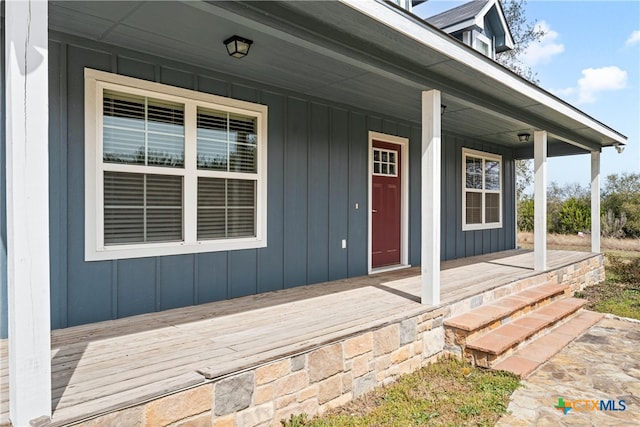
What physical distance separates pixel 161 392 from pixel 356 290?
102 inches

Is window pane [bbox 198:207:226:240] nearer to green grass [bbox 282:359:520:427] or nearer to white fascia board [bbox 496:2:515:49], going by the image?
green grass [bbox 282:359:520:427]

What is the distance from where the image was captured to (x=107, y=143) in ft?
10.2

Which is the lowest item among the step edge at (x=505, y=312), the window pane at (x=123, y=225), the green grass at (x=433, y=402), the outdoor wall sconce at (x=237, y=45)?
the green grass at (x=433, y=402)

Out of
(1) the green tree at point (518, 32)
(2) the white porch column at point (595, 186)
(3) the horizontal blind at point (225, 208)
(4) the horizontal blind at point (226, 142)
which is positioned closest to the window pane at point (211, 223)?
(3) the horizontal blind at point (225, 208)

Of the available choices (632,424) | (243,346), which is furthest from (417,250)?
(243,346)

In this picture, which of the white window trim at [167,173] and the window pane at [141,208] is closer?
the white window trim at [167,173]

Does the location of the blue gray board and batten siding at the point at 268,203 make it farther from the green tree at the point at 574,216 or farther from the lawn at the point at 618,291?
the green tree at the point at 574,216

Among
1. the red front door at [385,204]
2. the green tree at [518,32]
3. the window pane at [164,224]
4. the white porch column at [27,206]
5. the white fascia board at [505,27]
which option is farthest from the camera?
the green tree at [518,32]

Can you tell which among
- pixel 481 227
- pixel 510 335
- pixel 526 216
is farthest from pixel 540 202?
pixel 526 216

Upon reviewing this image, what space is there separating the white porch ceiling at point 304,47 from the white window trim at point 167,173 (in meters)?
0.28

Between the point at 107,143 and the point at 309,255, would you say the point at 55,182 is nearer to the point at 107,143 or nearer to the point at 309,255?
the point at 107,143

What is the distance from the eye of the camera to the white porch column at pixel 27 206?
5.23 feet

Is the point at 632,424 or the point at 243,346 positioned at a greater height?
the point at 243,346

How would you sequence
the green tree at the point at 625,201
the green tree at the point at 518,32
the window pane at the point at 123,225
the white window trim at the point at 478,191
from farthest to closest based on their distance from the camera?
the green tree at the point at 518,32 → the green tree at the point at 625,201 → the white window trim at the point at 478,191 → the window pane at the point at 123,225
